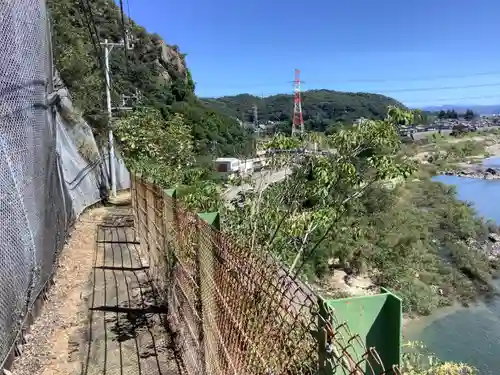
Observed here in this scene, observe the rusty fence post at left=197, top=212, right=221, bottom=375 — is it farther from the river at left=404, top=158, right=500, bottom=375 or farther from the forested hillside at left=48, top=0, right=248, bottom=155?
the river at left=404, top=158, right=500, bottom=375

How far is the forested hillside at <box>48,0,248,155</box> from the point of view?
45.1 ft

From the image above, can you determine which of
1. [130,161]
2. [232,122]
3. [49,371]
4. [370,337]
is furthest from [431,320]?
[232,122]

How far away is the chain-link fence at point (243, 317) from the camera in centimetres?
114

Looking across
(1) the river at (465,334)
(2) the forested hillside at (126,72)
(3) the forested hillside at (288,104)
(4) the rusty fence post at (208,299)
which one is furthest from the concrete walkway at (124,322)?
(3) the forested hillside at (288,104)

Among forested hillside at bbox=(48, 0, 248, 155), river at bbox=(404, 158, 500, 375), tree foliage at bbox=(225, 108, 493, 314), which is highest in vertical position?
forested hillside at bbox=(48, 0, 248, 155)

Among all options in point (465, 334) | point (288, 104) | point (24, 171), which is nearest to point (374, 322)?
point (24, 171)

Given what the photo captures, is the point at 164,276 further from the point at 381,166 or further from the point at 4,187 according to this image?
the point at 381,166

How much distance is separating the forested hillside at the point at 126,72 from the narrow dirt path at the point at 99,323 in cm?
314

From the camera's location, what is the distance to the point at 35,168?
13.1 ft

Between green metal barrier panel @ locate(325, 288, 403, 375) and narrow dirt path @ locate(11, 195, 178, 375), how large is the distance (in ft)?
8.36

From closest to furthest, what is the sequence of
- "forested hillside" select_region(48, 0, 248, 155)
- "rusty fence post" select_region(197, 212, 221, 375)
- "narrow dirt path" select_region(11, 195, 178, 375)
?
1. "rusty fence post" select_region(197, 212, 221, 375)
2. "narrow dirt path" select_region(11, 195, 178, 375)
3. "forested hillside" select_region(48, 0, 248, 155)

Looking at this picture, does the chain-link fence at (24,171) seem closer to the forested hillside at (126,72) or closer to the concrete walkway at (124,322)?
the concrete walkway at (124,322)

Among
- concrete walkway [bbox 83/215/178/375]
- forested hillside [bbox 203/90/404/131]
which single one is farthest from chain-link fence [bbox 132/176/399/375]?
forested hillside [bbox 203/90/404/131]

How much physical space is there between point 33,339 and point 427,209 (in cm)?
3579
